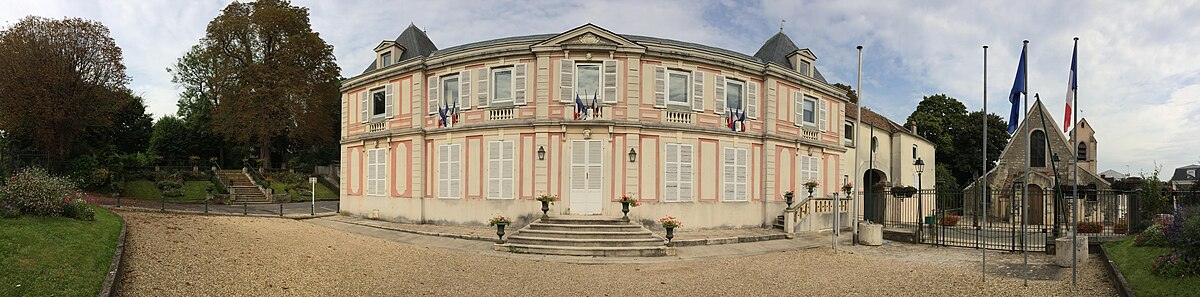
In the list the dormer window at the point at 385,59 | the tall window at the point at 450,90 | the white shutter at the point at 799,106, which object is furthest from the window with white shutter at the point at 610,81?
the dormer window at the point at 385,59

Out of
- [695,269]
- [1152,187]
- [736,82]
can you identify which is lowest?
[695,269]

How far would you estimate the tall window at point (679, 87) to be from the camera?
19.5 m

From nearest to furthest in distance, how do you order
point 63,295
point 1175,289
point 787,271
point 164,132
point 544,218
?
point 63,295, point 1175,289, point 787,271, point 544,218, point 164,132

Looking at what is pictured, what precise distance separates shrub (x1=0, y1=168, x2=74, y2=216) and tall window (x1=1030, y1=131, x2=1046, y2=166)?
1636 inches

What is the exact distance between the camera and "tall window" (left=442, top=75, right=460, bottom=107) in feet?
66.4

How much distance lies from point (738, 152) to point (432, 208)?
35.4ft

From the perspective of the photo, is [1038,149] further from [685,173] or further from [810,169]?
[685,173]

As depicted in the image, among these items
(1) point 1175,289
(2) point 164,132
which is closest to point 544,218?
(1) point 1175,289

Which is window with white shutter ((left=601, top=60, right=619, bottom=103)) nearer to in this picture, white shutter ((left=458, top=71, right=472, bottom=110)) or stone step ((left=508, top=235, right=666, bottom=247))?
white shutter ((left=458, top=71, right=472, bottom=110))

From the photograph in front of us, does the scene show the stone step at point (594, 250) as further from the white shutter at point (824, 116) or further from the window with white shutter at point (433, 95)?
the white shutter at point (824, 116)

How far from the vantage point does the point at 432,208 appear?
20.4 metres

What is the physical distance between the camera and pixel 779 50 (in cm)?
2486

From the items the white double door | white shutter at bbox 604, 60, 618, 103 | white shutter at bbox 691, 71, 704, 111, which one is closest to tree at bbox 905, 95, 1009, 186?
white shutter at bbox 691, 71, 704, 111

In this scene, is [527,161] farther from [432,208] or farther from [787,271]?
[787,271]
